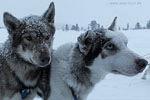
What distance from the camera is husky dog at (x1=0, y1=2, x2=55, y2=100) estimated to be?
255cm

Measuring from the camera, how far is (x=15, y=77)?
8.81 ft

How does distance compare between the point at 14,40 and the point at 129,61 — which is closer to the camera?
the point at 129,61

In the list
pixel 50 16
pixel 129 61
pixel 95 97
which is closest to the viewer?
pixel 129 61

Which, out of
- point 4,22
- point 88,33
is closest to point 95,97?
point 88,33

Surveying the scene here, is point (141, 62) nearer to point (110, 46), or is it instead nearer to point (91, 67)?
point (110, 46)

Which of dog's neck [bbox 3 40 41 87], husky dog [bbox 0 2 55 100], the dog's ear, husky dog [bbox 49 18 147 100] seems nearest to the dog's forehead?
husky dog [bbox 49 18 147 100]

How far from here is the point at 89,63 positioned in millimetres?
2617

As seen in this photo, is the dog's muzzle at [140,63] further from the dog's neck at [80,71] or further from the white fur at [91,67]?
the dog's neck at [80,71]

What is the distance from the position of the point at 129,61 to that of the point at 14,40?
141cm

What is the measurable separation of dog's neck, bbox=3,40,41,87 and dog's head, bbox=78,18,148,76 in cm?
72

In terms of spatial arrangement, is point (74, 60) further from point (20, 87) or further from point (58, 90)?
point (20, 87)

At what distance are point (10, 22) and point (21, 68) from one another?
599 millimetres

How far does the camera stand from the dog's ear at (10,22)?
2559mm

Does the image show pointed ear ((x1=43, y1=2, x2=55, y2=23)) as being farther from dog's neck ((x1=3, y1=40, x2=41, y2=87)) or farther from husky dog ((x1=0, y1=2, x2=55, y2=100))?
dog's neck ((x1=3, y1=40, x2=41, y2=87))
